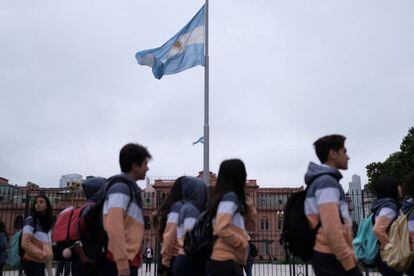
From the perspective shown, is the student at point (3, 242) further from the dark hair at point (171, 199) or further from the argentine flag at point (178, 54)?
the argentine flag at point (178, 54)

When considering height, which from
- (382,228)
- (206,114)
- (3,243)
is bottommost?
(3,243)

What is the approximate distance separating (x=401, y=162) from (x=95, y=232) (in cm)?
3111

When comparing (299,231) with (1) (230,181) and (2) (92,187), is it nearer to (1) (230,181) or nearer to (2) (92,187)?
(1) (230,181)

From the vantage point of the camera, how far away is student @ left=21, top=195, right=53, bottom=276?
7125 mm

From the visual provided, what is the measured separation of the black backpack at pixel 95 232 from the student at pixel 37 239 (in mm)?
Answer: 2953

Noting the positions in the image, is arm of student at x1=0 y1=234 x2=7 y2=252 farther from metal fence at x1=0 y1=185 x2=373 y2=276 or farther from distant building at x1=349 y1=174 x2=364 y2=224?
distant building at x1=349 y1=174 x2=364 y2=224

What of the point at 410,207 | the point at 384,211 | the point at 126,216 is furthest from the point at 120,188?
the point at 384,211

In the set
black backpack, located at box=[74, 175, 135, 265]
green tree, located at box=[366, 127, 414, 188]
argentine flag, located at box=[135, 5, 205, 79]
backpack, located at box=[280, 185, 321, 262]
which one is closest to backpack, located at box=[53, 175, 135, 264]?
black backpack, located at box=[74, 175, 135, 265]

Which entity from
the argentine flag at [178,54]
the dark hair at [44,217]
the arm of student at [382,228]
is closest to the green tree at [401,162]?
the argentine flag at [178,54]

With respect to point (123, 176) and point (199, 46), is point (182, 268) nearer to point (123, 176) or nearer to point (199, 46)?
point (123, 176)

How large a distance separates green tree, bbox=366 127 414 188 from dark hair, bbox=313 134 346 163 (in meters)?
28.6

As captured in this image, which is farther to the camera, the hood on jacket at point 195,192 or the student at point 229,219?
the hood on jacket at point 195,192

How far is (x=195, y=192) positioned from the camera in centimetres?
557

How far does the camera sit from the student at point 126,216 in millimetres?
3961
